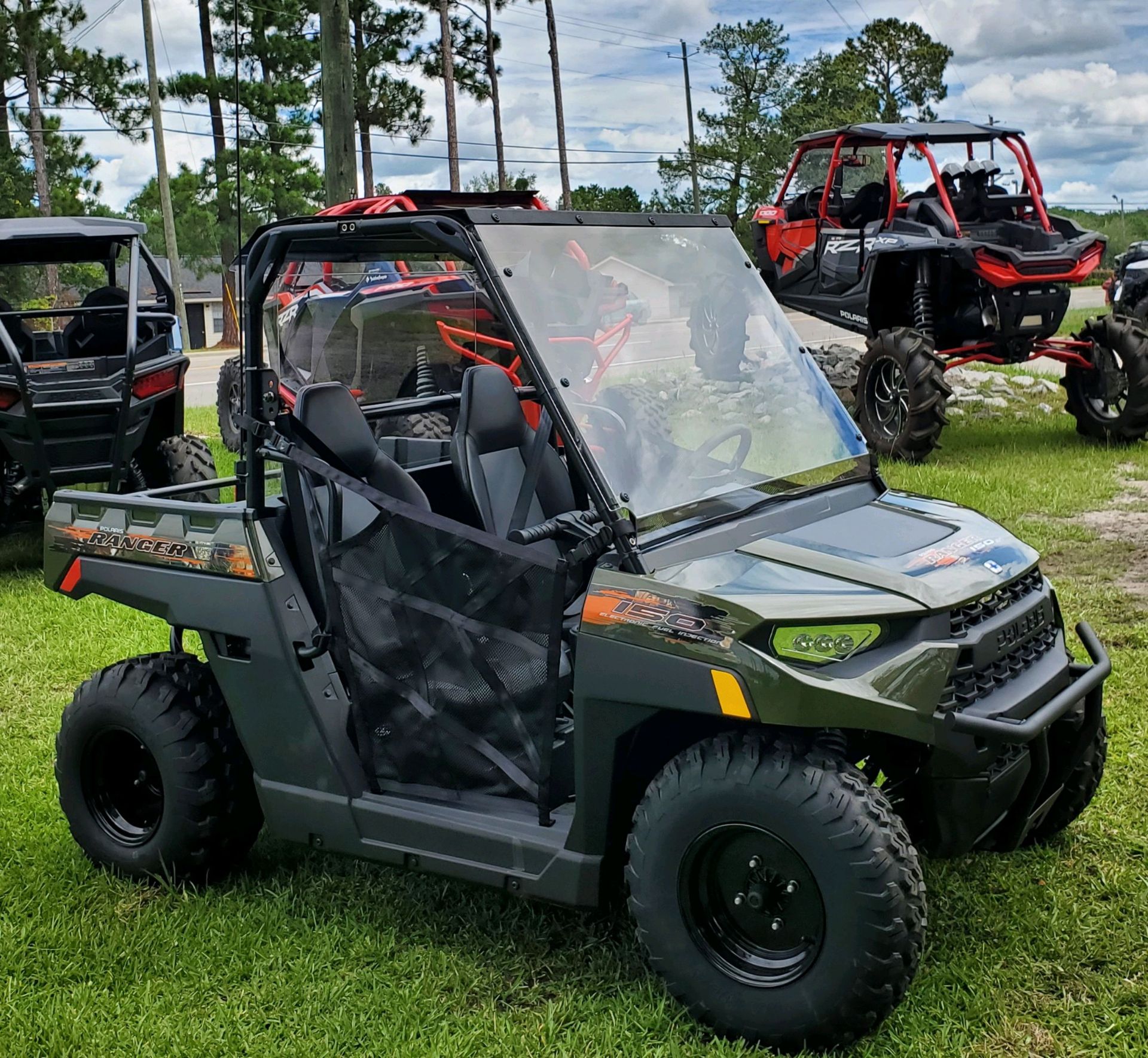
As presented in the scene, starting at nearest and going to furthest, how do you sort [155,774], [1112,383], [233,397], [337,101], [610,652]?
[610,652]
[155,774]
[337,101]
[1112,383]
[233,397]

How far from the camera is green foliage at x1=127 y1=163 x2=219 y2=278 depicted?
122 ft

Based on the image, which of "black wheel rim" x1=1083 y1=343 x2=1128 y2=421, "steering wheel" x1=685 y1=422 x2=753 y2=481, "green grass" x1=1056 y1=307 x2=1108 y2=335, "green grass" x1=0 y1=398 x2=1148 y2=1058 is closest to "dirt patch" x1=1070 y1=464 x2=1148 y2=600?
"black wheel rim" x1=1083 y1=343 x2=1128 y2=421

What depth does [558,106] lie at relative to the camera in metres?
37.7

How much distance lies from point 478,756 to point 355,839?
44 cm

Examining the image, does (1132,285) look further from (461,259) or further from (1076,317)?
(461,259)

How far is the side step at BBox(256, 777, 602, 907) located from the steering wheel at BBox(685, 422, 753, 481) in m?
0.90

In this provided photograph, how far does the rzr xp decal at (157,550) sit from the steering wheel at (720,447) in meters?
1.24

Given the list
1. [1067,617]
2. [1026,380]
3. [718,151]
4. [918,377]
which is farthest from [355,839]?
[718,151]

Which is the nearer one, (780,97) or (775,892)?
(775,892)

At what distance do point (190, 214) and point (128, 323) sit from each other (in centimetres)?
3216

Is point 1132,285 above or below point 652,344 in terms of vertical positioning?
below

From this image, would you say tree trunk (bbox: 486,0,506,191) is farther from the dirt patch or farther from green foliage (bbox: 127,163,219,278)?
the dirt patch

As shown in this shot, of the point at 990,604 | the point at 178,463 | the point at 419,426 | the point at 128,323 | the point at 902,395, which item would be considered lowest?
the point at 902,395

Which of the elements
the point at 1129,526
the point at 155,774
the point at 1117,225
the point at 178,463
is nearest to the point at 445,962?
the point at 155,774
